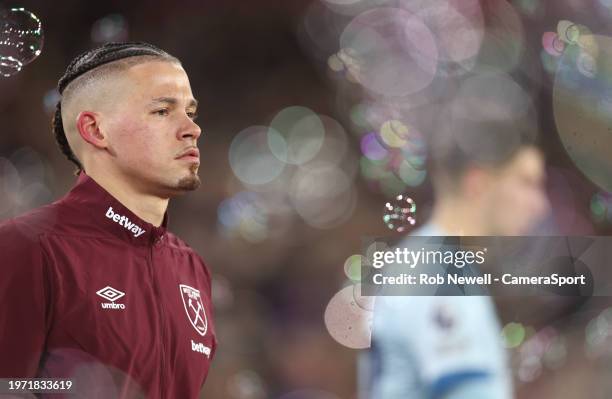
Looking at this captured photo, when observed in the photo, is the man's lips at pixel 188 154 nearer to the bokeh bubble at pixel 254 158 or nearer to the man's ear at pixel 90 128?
the man's ear at pixel 90 128

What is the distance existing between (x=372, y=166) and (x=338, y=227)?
0.37 meters

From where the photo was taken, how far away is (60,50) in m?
4.17

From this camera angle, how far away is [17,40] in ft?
8.64

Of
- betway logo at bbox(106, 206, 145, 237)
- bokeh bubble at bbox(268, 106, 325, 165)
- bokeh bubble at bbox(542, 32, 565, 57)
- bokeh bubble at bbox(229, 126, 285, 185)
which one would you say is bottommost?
betway logo at bbox(106, 206, 145, 237)

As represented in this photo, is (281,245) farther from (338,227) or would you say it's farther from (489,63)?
(489,63)

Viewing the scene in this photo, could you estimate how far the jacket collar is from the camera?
162cm

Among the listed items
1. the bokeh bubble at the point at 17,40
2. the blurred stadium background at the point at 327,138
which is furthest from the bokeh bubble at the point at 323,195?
the bokeh bubble at the point at 17,40

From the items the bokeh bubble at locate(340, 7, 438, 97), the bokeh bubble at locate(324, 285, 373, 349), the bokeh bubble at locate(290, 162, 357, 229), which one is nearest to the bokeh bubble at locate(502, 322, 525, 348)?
the bokeh bubble at locate(324, 285, 373, 349)

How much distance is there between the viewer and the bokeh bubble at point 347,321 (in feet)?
13.3

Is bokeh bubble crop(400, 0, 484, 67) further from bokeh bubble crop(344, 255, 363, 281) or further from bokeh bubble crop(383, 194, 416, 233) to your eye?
bokeh bubble crop(383, 194, 416, 233)

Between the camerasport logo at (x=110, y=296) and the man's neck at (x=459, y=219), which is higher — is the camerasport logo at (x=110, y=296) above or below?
below

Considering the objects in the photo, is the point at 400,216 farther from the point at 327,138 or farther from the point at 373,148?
the point at 327,138

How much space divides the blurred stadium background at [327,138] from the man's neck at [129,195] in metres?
2.27

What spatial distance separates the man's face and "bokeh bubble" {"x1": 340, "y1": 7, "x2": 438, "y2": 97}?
9.60 ft
